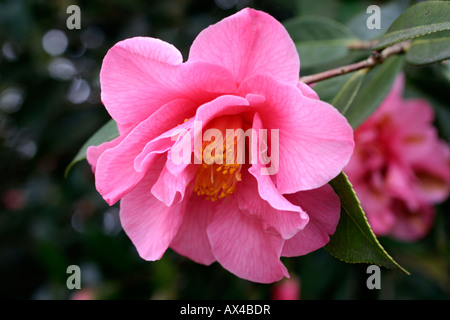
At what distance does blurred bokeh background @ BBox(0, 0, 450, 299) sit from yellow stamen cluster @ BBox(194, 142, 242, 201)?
45cm

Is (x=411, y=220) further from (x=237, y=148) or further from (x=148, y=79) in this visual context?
(x=148, y=79)

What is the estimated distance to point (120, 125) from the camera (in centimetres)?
60

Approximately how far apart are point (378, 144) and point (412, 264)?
712 millimetres

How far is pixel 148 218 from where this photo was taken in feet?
2.08

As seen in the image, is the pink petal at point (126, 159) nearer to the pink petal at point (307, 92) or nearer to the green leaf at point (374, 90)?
the pink petal at point (307, 92)

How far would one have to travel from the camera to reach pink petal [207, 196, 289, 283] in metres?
0.61

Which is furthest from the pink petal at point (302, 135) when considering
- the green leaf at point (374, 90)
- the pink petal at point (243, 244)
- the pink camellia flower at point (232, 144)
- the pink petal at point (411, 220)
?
the pink petal at point (411, 220)

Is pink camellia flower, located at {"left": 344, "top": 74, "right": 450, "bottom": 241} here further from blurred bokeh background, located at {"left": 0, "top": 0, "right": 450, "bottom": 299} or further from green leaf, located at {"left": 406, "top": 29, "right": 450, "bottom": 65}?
green leaf, located at {"left": 406, "top": 29, "right": 450, "bottom": 65}

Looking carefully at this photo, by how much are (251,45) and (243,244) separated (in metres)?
0.28

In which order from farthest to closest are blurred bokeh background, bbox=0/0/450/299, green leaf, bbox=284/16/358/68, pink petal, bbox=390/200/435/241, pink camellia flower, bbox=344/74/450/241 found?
1. blurred bokeh background, bbox=0/0/450/299
2. pink petal, bbox=390/200/435/241
3. pink camellia flower, bbox=344/74/450/241
4. green leaf, bbox=284/16/358/68

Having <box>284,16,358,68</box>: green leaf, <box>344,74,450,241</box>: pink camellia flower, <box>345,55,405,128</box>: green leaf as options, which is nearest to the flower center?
<box>345,55,405,128</box>: green leaf

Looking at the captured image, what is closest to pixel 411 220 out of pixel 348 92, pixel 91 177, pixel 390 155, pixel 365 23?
pixel 390 155
